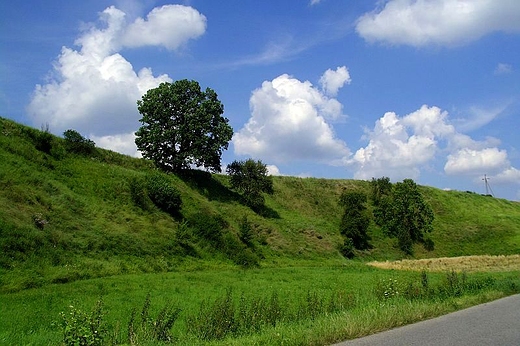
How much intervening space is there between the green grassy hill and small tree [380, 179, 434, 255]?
7.19 feet

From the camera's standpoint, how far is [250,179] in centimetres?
5803

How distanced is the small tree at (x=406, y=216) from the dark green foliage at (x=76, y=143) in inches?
1761

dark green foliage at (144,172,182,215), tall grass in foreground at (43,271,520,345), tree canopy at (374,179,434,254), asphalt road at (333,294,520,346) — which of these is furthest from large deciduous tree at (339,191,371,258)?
asphalt road at (333,294,520,346)

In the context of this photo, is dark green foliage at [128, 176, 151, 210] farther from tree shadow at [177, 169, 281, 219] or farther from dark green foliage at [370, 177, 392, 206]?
dark green foliage at [370, 177, 392, 206]

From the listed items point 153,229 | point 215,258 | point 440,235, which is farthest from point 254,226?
point 440,235

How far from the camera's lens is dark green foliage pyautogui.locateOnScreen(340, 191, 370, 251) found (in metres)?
59.1

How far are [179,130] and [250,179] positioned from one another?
1210 centimetres

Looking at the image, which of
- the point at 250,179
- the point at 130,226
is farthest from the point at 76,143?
the point at 250,179

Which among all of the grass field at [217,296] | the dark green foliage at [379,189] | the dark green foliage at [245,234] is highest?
the dark green foliage at [379,189]

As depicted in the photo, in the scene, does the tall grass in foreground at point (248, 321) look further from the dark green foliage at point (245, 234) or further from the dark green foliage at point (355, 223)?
the dark green foliage at point (355, 223)

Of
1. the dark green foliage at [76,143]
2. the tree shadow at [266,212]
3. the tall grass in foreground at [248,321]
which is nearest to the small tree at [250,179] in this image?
the tree shadow at [266,212]

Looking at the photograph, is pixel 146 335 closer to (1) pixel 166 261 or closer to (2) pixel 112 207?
(1) pixel 166 261

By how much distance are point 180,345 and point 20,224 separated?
20.8 metres

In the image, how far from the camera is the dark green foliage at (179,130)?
53.4 meters
